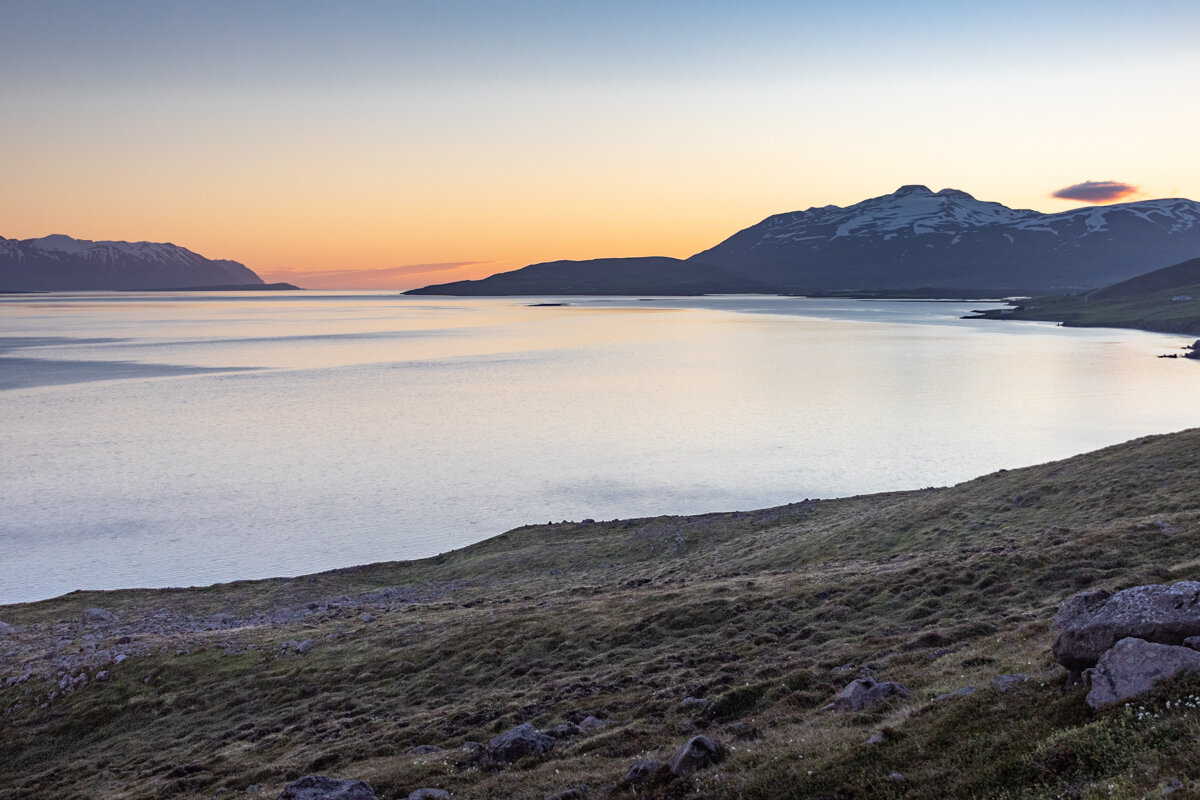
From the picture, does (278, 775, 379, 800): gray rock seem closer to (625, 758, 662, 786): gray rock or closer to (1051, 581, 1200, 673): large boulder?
(625, 758, 662, 786): gray rock

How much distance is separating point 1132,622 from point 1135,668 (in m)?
1.23

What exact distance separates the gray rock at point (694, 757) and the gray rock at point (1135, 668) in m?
6.89

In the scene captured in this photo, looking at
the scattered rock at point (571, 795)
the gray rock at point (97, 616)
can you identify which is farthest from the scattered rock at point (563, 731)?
the gray rock at point (97, 616)

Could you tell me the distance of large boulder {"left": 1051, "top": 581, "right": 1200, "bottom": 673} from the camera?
46.8 ft

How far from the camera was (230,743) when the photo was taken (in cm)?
2331

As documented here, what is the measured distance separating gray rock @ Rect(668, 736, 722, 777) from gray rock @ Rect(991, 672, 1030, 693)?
229 inches

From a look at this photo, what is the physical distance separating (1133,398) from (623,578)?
298 ft

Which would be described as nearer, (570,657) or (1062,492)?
(570,657)

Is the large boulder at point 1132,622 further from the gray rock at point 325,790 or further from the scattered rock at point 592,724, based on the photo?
the gray rock at point 325,790

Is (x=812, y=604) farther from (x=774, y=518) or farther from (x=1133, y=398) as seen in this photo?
(x=1133, y=398)

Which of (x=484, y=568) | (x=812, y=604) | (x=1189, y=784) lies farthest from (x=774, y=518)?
(x=1189, y=784)

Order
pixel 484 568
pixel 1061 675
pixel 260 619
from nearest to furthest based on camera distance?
pixel 1061 675 < pixel 260 619 < pixel 484 568

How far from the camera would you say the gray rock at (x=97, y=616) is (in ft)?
117

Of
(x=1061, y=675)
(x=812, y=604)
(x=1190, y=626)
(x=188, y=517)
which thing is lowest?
(x=188, y=517)
